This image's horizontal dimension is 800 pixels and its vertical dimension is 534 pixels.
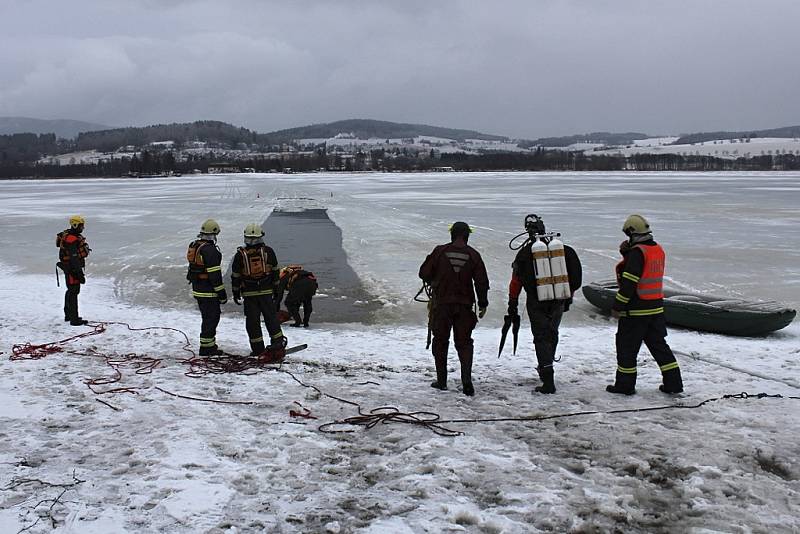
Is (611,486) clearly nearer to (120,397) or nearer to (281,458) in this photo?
(281,458)

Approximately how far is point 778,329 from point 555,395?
4817 mm

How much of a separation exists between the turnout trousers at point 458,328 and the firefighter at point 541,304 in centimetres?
45

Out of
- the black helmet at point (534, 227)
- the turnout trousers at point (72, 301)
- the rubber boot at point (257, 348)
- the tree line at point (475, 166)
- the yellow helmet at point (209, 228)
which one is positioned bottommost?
the rubber boot at point (257, 348)

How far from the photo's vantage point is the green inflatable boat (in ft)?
27.3

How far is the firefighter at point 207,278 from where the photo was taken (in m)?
6.76

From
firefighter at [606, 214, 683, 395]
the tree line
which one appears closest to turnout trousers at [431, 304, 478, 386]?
firefighter at [606, 214, 683, 395]

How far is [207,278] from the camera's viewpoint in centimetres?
684

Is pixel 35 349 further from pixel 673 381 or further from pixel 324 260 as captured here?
pixel 324 260

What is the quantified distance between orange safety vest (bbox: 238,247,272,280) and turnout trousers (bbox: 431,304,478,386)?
2111mm

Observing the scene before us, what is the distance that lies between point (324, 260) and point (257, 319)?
27.4 feet

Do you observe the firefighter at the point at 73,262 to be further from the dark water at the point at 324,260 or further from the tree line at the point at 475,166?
the tree line at the point at 475,166

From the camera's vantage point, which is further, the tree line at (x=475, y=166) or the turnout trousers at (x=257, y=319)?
the tree line at (x=475, y=166)

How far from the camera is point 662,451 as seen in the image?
4.30 metres

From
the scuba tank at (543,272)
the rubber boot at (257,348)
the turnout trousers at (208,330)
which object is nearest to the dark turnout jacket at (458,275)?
the scuba tank at (543,272)
